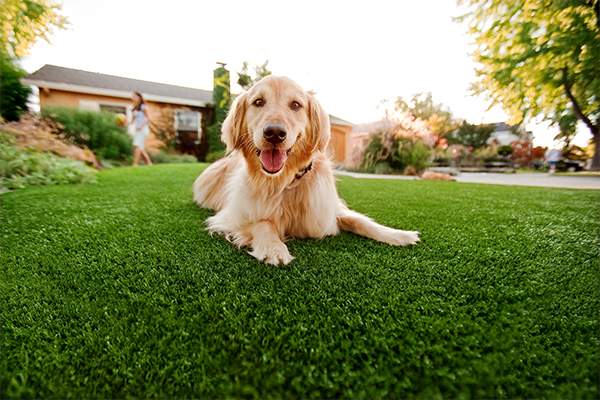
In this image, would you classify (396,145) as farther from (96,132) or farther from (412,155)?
(96,132)

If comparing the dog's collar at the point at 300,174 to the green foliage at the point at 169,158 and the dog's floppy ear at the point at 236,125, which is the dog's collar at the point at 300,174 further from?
the green foliage at the point at 169,158

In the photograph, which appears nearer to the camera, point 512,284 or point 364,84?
point 512,284

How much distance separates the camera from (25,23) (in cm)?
182

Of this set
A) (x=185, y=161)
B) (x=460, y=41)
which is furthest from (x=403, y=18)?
(x=185, y=161)

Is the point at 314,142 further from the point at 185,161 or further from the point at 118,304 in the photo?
the point at 185,161

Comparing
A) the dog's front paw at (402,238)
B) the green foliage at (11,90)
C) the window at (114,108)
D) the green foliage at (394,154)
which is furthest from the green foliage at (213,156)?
the dog's front paw at (402,238)

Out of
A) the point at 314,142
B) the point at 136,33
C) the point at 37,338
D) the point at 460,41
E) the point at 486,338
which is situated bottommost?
the point at 37,338

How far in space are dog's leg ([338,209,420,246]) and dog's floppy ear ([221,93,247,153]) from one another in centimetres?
110

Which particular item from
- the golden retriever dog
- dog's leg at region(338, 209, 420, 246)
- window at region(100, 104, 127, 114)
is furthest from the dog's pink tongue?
window at region(100, 104, 127, 114)

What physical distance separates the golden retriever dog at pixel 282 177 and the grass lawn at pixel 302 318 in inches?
7.0

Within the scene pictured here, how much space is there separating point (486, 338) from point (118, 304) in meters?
1.44

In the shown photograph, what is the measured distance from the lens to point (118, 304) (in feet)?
3.40

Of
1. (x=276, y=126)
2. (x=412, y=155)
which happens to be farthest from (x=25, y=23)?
(x=412, y=155)

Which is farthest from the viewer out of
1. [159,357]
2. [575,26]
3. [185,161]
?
[185,161]
